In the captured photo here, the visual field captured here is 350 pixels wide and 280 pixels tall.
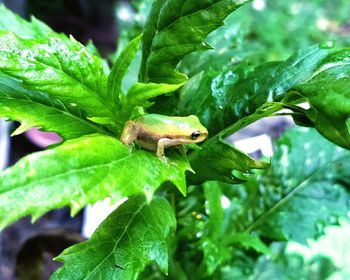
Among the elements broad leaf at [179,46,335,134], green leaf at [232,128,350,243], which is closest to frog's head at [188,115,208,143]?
broad leaf at [179,46,335,134]

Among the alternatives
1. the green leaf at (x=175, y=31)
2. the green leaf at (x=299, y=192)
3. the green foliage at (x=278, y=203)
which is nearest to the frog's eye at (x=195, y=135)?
the green leaf at (x=175, y=31)

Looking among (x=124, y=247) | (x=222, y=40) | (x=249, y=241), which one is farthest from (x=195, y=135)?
(x=222, y=40)

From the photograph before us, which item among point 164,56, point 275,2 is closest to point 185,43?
point 164,56

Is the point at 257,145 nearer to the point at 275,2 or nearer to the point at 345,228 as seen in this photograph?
the point at 345,228

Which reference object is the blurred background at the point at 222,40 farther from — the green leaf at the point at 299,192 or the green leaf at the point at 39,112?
the green leaf at the point at 39,112

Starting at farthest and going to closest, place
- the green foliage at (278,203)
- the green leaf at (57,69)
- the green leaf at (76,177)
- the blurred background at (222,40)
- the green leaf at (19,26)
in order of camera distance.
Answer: the blurred background at (222,40)
the green foliage at (278,203)
the green leaf at (19,26)
the green leaf at (57,69)
the green leaf at (76,177)
